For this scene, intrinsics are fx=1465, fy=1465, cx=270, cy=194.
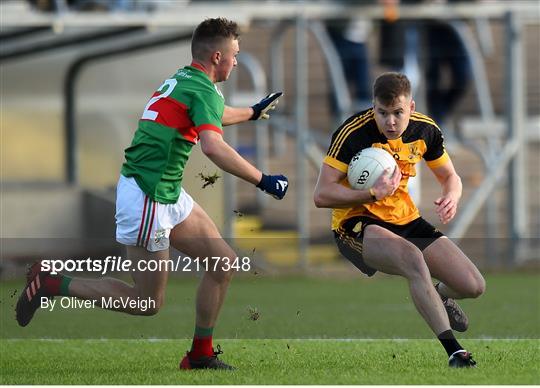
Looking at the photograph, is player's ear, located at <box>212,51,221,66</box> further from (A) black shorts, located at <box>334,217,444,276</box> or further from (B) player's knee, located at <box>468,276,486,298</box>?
(B) player's knee, located at <box>468,276,486,298</box>

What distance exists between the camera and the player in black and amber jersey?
8227 mm

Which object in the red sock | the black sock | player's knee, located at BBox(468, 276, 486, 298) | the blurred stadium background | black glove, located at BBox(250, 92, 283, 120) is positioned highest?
black glove, located at BBox(250, 92, 283, 120)

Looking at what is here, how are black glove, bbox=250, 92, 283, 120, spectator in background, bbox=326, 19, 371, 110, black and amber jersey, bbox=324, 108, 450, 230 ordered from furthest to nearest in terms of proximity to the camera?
spectator in background, bbox=326, 19, 371, 110 < black glove, bbox=250, 92, 283, 120 < black and amber jersey, bbox=324, 108, 450, 230

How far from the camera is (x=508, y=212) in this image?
1689 cm

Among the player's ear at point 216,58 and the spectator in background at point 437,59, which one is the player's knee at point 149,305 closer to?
the player's ear at point 216,58

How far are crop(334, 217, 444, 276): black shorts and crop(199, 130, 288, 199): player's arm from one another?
794mm

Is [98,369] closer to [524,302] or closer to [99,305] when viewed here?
[99,305]

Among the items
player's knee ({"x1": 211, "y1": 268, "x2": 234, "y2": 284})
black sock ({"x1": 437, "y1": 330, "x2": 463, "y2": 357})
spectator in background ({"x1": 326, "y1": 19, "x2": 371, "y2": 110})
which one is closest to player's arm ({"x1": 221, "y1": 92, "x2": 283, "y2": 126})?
player's knee ({"x1": 211, "y1": 268, "x2": 234, "y2": 284})

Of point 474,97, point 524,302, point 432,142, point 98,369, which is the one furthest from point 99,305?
point 474,97

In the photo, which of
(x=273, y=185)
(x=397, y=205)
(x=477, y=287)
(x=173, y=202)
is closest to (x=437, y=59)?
(x=397, y=205)

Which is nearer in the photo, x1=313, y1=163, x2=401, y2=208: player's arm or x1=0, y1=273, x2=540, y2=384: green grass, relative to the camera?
x1=0, y1=273, x2=540, y2=384: green grass

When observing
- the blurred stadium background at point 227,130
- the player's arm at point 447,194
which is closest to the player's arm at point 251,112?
the player's arm at point 447,194

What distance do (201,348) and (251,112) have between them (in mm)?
1425

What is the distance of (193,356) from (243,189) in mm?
9777
